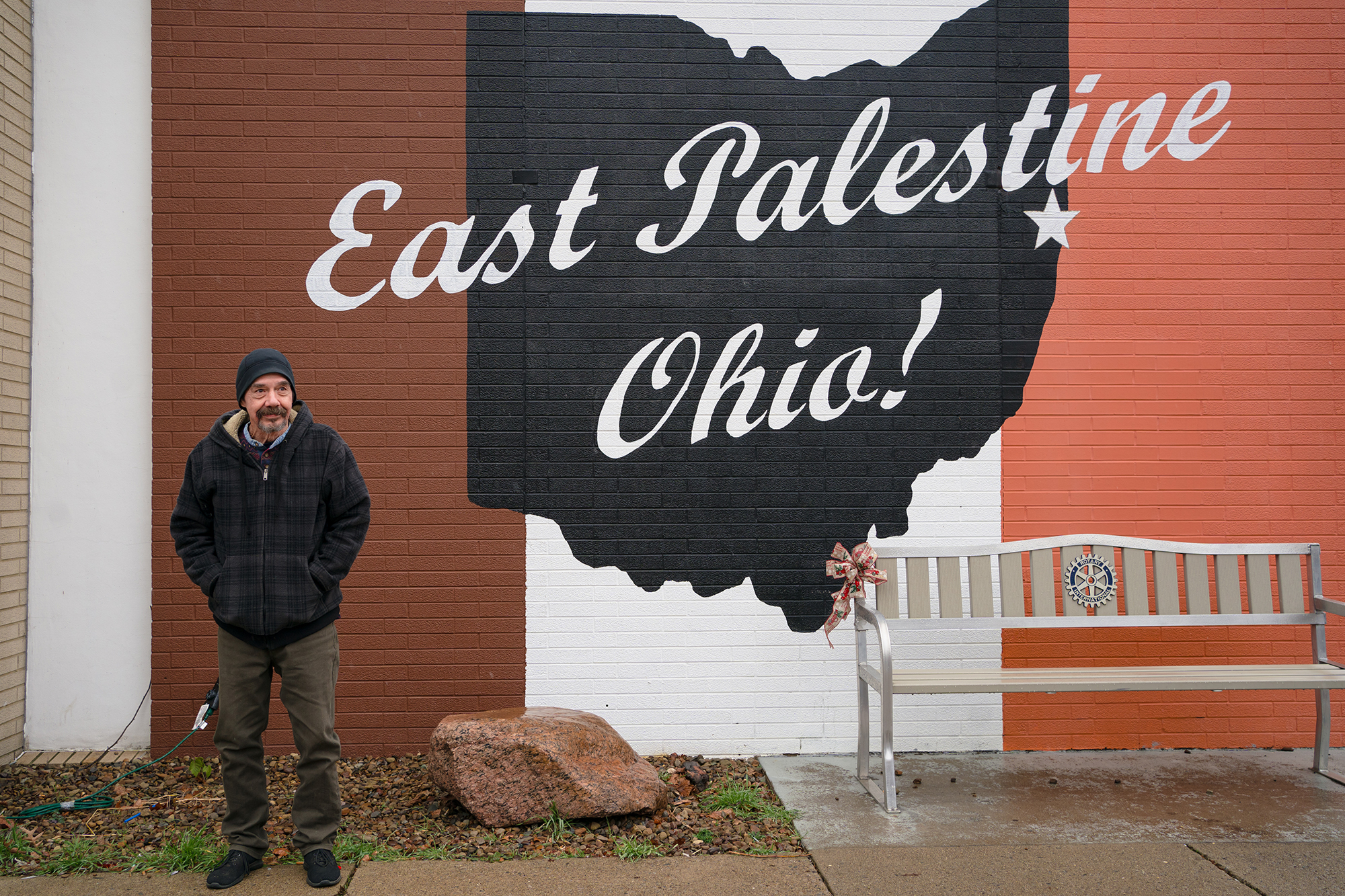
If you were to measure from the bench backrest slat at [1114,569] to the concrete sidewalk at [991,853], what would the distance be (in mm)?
841

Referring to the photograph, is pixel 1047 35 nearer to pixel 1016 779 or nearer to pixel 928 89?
pixel 928 89

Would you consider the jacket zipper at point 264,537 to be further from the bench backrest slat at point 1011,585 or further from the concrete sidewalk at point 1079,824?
the bench backrest slat at point 1011,585

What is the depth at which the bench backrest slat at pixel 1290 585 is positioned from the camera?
4.59m

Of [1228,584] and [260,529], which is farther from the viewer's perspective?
[1228,584]

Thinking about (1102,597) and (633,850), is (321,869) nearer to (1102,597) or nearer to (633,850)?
(633,850)

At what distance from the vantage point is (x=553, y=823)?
12.4ft

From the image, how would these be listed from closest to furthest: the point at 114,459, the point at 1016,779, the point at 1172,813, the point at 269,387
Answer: the point at 269,387
the point at 1172,813
the point at 1016,779
the point at 114,459

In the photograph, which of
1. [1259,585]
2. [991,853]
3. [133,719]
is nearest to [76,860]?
[133,719]

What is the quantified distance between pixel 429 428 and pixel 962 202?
3364mm

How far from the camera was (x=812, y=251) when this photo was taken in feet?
16.3

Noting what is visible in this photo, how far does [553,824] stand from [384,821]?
2.70ft

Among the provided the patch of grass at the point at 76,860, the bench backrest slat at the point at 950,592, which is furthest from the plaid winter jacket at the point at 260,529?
the bench backrest slat at the point at 950,592

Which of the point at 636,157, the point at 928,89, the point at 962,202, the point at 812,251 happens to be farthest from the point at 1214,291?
the point at 636,157

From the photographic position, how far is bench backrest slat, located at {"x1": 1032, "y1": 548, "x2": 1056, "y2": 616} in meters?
4.52
